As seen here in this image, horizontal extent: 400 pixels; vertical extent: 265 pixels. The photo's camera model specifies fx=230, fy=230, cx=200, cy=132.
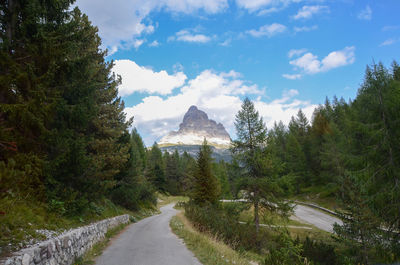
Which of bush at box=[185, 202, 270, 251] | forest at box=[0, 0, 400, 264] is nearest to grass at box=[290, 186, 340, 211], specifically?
forest at box=[0, 0, 400, 264]

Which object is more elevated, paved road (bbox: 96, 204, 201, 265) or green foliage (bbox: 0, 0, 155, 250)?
green foliage (bbox: 0, 0, 155, 250)

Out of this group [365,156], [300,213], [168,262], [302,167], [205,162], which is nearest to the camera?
[168,262]

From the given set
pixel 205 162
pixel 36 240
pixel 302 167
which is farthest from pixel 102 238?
pixel 302 167

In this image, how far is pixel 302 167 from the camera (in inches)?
1994

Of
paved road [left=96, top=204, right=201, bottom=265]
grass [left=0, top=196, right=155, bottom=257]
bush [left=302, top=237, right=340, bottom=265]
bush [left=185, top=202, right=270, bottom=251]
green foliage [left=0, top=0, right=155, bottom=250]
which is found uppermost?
green foliage [left=0, top=0, right=155, bottom=250]

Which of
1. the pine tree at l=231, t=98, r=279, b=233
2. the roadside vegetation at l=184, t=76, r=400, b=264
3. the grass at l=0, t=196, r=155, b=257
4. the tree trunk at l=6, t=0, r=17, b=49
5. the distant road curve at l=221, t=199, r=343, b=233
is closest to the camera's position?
the grass at l=0, t=196, r=155, b=257

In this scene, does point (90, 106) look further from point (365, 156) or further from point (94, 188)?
point (365, 156)

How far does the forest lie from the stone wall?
0.64m

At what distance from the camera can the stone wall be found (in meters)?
4.80

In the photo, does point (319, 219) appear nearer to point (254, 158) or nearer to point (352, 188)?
point (254, 158)

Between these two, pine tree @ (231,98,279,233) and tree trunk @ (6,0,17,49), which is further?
pine tree @ (231,98,279,233)

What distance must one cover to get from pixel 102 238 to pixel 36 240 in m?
6.69

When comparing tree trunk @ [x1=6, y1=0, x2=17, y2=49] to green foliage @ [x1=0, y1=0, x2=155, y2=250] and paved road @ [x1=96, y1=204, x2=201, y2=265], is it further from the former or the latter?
paved road @ [x1=96, y1=204, x2=201, y2=265]

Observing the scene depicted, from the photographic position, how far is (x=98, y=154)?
1517 cm
